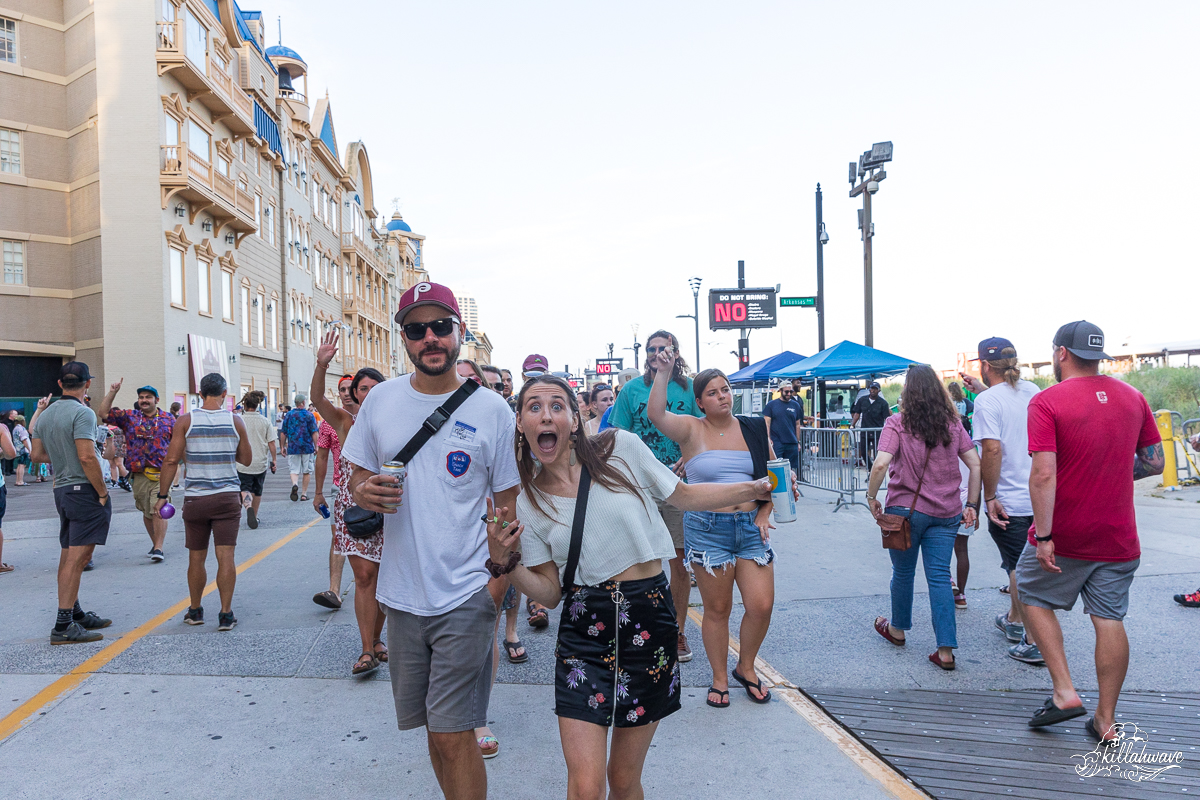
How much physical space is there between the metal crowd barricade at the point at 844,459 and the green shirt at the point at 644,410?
6304 mm

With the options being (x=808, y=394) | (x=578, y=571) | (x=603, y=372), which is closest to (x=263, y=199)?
(x=808, y=394)

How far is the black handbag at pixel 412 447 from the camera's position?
2.60 m

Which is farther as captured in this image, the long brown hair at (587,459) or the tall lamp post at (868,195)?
the tall lamp post at (868,195)

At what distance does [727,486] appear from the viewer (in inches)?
118

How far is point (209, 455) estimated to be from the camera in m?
5.79

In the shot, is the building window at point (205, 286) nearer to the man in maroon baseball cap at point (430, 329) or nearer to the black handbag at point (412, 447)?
the man in maroon baseball cap at point (430, 329)

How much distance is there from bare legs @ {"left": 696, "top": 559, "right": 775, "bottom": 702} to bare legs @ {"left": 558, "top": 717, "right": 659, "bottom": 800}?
5.55 ft

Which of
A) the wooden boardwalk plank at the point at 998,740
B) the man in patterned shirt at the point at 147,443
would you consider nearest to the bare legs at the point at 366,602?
the wooden boardwalk plank at the point at 998,740

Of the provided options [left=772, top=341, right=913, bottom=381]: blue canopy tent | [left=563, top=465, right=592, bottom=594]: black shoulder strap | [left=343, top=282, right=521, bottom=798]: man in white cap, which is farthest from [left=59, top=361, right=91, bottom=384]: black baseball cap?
[left=772, top=341, right=913, bottom=381]: blue canopy tent

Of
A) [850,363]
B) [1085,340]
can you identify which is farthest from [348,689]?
[850,363]

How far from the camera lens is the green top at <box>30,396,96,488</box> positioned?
5.78 m

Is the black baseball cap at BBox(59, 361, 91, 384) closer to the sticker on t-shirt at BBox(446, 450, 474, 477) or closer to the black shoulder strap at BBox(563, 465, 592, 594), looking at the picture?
the sticker on t-shirt at BBox(446, 450, 474, 477)

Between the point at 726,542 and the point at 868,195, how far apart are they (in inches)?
505

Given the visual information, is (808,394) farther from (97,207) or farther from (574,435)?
(574,435)
